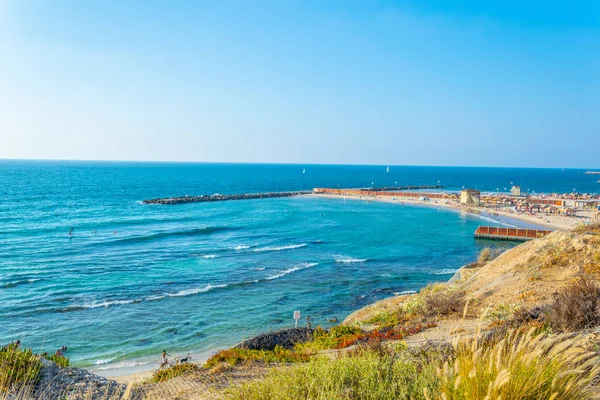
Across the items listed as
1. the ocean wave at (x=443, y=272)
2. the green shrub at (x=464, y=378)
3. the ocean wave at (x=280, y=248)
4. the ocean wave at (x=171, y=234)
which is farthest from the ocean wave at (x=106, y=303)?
the green shrub at (x=464, y=378)

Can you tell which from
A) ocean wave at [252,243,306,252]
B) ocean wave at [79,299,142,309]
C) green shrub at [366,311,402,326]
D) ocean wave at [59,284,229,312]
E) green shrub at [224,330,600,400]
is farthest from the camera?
ocean wave at [252,243,306,252]

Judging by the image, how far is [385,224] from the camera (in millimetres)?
59156

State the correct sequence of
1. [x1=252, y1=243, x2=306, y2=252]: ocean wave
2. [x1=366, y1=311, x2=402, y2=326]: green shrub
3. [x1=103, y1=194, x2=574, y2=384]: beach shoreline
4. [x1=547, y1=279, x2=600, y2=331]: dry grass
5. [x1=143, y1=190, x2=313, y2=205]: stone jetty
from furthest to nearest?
1. [x1=143, y1=190, x2=313, y2=205]: stone jetty
2. [x1=252, y1=243, x2=306, y2=252]: ocean wave
3. [x1=103, y1=194, x2=574, y2=384]: beach shoreline
4. [x1=366, y1=311, x2=402, y2=326]: green shrub
5. [x1=547, y1=279, x2=600, y2=331]: dry grass

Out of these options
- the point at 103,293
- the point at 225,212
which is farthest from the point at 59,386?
the point at 225,212

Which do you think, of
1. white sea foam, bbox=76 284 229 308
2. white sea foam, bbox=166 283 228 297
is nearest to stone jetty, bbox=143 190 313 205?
white sea foam, bbox=166 283 228 297

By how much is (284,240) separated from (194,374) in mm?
37048

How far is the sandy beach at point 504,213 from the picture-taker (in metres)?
56.0

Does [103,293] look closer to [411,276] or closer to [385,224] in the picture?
[411,276]

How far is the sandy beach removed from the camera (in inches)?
2205

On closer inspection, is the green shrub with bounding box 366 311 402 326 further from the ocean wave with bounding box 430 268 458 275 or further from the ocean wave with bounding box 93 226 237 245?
the ocean wave with bounding box 93 226 237 245


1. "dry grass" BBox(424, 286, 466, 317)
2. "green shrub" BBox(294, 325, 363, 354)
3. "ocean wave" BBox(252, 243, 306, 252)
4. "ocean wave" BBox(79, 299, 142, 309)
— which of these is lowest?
"ocean wave" BBox(79, 299, 142, 309)

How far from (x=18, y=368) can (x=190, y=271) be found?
2601cm

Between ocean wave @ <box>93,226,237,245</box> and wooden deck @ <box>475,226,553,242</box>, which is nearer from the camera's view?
ocean wave @ <box>93,226,237,245</box>

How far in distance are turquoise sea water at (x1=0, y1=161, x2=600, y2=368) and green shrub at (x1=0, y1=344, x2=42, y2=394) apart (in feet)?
36.1
